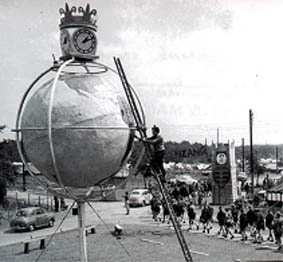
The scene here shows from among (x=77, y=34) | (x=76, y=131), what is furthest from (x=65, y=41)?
(x=76, y=131)

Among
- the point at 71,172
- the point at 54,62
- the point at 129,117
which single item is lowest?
the point at 71,172

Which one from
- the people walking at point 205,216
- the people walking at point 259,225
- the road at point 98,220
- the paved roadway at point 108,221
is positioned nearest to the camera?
the people walking at point 259,225

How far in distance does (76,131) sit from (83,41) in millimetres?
1557

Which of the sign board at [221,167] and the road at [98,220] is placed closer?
the road at [98,220]

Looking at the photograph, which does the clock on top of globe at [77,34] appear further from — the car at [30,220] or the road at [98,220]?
the car at [30,220]

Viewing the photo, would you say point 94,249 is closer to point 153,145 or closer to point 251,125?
point 153,145

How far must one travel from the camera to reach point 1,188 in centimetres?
3334

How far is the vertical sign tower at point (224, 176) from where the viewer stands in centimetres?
3950

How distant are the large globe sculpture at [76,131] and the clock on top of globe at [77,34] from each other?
438 millimetres

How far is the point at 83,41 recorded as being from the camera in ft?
29.0

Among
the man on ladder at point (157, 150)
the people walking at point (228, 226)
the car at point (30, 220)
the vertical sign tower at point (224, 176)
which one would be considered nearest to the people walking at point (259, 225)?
the people walking at point (228, 226)

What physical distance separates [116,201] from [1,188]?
1185cm

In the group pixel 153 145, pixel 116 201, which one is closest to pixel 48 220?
pixel 116 201

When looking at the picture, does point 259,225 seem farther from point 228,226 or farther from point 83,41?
point 83,41
